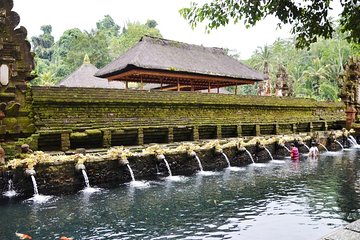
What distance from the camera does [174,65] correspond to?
761 inches

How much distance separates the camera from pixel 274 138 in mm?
16578

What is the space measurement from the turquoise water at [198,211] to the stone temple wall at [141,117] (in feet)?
9.48

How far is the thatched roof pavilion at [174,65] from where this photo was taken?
18.5 meters

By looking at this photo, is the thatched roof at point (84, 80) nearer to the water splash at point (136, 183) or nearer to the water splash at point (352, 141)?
the water splash at point (136, 183)

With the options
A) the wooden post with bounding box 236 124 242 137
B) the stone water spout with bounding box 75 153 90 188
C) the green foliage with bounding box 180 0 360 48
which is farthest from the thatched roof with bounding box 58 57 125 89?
the green foliage with bounding box 180 0 360 48

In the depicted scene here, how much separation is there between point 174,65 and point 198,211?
12.8 m

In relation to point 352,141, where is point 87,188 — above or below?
below

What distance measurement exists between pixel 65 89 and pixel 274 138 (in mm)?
10015

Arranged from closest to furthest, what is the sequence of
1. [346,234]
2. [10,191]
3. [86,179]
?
1. [346,234]
2. [10,191]
3. [86,179]

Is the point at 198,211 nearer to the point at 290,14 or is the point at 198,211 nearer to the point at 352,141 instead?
the point at 290,14

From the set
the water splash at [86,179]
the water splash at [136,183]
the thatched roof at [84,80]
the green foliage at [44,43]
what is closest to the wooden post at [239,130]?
the water splash at [136,183]

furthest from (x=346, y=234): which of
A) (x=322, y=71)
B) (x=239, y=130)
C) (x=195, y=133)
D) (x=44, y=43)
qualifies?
(x=44, y=43)

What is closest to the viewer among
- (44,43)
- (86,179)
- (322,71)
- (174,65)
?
(86,179)

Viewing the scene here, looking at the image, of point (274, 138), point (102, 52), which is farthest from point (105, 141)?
point (102, 52)
